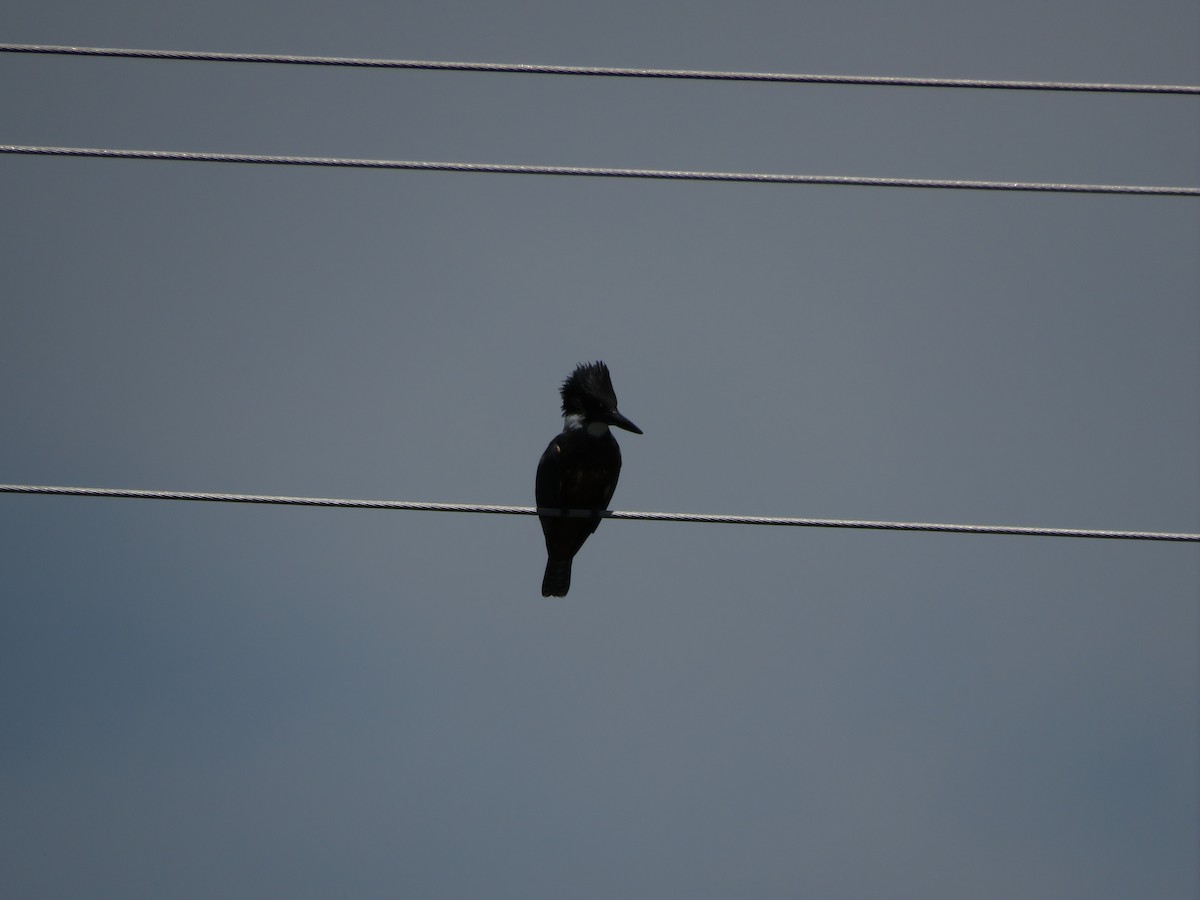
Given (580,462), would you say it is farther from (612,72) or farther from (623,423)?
(612,72)

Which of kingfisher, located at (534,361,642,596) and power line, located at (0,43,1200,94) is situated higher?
power line, located at (0,43,1200,94)

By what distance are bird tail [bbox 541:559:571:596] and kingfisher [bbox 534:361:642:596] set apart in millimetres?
13

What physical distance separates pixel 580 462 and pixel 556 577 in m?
0.94

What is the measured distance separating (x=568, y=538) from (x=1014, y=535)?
3.43 m

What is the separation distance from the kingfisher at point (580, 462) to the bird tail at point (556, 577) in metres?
0.01

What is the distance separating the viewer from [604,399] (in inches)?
307

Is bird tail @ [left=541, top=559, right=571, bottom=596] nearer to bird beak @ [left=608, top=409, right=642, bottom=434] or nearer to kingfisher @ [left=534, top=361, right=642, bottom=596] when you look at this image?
kingfisher @ [left=534, top=361, right=642, bottom=596]

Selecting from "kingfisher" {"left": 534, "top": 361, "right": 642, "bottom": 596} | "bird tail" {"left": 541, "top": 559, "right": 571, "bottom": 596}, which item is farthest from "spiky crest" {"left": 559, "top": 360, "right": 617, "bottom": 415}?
"bird tail" {"left": 541, "top": 559, "right": 571, "bottom": 596}

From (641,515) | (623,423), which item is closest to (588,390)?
(623,423)

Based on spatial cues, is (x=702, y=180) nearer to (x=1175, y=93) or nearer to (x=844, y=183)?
(x=844, y=183)

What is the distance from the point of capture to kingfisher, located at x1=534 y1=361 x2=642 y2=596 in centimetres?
762

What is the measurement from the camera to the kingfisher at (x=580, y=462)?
7625 mm

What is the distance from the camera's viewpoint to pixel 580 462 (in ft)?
25.0

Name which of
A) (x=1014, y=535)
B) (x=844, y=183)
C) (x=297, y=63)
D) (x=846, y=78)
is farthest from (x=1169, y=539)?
(x=297, y=63)
